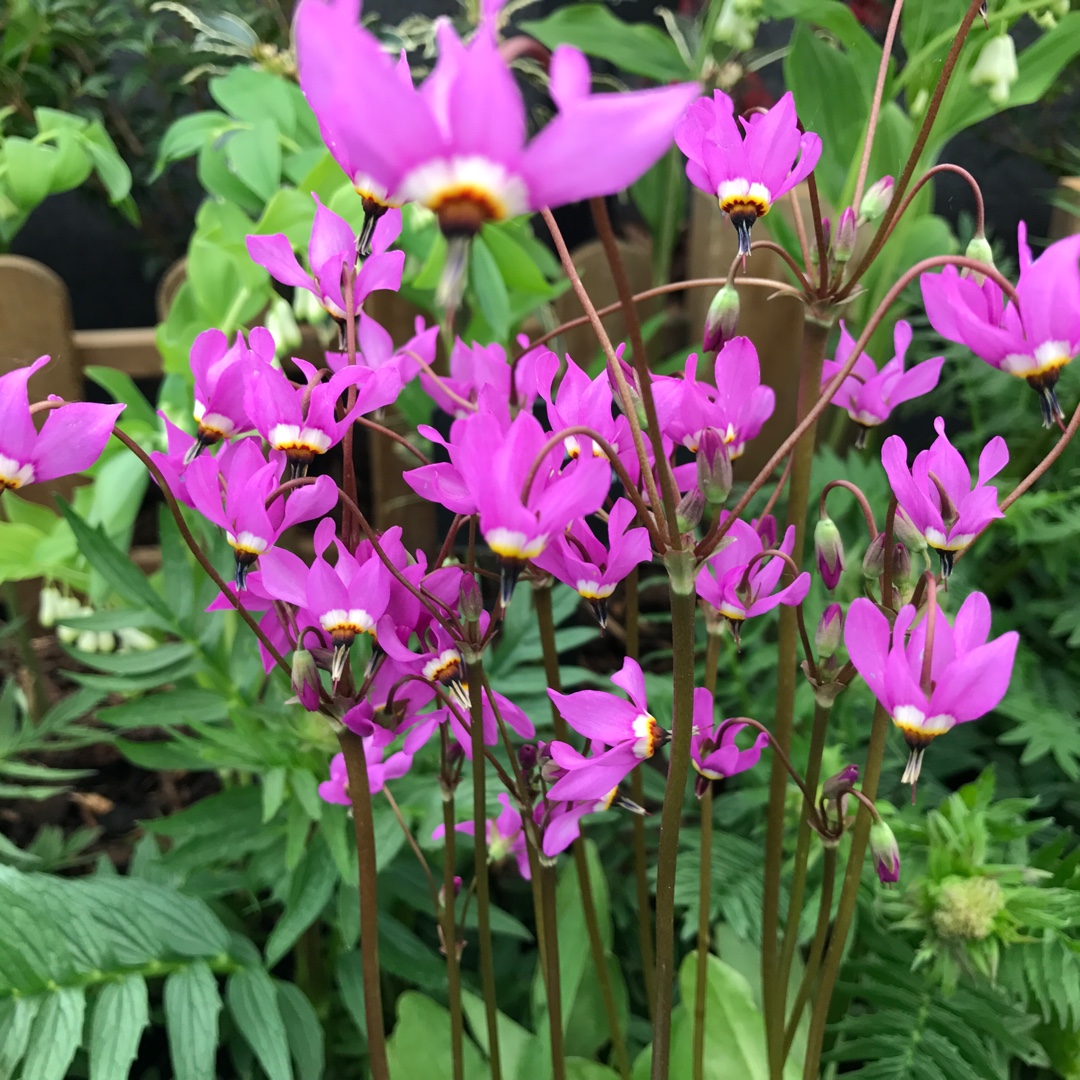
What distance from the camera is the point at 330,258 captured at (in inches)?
15.1

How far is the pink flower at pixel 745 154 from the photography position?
389 millimetres

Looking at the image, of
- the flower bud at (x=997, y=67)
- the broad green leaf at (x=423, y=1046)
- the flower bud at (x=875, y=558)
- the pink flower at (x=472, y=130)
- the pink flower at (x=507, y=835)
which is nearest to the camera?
the pink flower at (x=472, y=130)

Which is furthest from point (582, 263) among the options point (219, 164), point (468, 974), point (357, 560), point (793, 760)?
point (357, 560)

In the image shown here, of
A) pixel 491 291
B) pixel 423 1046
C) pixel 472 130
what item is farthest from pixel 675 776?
pixel 491 291

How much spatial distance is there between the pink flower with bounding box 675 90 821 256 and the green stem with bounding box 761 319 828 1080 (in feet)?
0.21

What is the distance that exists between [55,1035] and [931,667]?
60 cm

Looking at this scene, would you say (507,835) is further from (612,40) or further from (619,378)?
(612,40)

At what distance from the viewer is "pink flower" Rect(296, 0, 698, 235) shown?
19cm

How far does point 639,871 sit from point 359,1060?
427 millimetres

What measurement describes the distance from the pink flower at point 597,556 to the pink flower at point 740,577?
0.20 ft

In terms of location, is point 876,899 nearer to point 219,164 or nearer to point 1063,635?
point 1063,635

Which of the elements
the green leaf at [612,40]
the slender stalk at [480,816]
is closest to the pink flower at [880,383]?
the slender stalk at [480,816]

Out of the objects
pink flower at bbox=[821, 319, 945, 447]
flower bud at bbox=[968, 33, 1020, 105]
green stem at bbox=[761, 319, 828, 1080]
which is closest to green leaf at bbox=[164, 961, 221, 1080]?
green stem at bbox=[761, 319, 828, 1080]

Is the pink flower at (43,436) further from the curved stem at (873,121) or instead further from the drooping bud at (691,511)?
the curved stem at (873,121)
